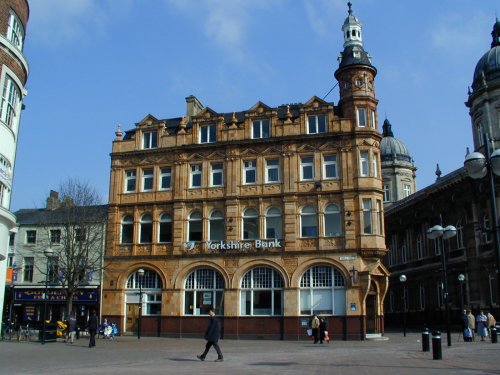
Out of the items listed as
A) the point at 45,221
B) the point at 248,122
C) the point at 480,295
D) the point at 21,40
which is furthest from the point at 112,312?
the point at 480,295

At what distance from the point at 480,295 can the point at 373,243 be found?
1505 centimetres

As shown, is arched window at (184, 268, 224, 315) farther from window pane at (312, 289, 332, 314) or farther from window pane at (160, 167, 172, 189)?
window pane at (160, 167, 172, 189)

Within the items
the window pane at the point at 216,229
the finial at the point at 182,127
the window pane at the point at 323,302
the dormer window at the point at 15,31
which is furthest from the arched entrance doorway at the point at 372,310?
the dormer window at the point at 15,31

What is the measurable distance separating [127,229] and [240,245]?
353 inches

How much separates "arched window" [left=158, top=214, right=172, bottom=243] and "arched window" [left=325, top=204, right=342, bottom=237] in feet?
36.6

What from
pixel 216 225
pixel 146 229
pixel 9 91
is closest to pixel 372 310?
pixel 216 225

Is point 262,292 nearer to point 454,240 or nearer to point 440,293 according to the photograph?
point 454,240

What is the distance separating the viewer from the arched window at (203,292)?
3806cm

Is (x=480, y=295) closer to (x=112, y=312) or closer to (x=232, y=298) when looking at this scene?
(x=232, y=298)

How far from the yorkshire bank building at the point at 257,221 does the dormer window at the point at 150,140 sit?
0.69ft

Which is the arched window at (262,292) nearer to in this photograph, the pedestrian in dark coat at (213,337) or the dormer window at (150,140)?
the dormer window at (150,140)

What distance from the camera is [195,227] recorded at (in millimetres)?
39594

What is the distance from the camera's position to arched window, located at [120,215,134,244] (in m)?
40.8

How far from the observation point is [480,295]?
45.2 meters
